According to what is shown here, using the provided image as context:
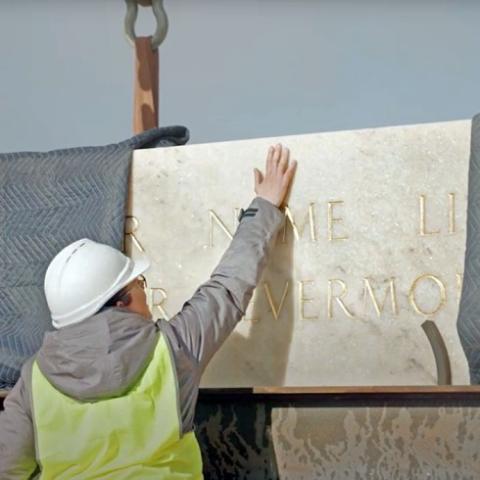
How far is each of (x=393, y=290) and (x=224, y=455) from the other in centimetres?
61

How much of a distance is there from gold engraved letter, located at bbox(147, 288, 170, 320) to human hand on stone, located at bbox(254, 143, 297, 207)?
15.4 inches

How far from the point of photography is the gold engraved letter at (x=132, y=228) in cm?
378

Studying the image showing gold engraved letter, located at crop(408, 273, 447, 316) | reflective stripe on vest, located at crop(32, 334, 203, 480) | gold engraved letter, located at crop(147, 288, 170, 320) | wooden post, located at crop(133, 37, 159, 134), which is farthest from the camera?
wooden post, located at crop(133, 37, 159, 134)

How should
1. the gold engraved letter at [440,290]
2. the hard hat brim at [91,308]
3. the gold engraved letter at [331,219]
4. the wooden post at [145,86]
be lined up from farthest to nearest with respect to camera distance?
the wooden post at [145,86]
the gold engraved letter at [331,219]
the gold engraved letter at [440,290]
the hard hat brim at [91,308]

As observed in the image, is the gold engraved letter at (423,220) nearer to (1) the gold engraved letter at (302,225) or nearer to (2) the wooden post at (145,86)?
(1) the gold engraved letter at (302,225)

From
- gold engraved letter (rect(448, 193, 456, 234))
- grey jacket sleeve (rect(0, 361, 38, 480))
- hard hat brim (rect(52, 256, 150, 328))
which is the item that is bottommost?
grey jacket sleeve (rect(0, 361, 38, 480))

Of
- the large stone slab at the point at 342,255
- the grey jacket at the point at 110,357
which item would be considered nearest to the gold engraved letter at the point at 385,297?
the large stone slab at the point at 342,255

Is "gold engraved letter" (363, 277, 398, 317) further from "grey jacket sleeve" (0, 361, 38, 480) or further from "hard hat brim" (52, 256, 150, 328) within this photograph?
"grey jacket sleeve" (0, 361, 38, 480)

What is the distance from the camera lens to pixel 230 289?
3.15 m

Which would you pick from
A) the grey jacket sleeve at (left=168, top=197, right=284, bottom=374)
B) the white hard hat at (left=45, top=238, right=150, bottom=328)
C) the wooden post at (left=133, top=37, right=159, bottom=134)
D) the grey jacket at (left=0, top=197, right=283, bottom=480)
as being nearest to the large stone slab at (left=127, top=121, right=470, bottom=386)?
the grey jacket sleeve at (left=168, top=197, right=284, bottom=374)

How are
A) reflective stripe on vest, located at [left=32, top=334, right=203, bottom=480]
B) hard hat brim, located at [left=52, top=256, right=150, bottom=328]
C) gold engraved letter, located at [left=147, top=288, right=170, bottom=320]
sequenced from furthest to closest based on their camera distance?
1. gold engraved letter, located at [left=147, top=288, right=170, bottom=320]
2. hard hat brim, located at [left=52, top=256, right=150, bottom=328]
3. reflective stripe on vest, located at [left=32, top=334, right=203, bottom=480]

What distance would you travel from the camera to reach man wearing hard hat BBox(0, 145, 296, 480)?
2822 mm

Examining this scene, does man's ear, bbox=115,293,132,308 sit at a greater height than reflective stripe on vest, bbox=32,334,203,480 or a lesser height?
greater

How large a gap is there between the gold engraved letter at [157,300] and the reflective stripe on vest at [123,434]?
33.5 inches
